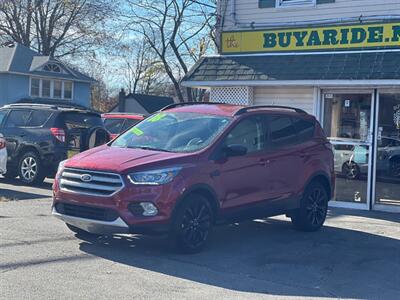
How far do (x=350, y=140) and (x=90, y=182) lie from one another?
7.13 m

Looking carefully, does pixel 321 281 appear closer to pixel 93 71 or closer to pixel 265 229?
pixel 265 229

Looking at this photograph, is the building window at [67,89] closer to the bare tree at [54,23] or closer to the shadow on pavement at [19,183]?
the bare tree at [54,23]

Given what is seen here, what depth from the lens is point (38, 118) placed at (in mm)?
13992

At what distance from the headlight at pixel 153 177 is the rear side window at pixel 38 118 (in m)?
7.18

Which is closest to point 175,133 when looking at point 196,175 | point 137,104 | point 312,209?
point 196,175

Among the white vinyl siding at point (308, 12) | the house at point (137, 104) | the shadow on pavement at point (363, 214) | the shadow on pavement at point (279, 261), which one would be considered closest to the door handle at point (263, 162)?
the shadow on pavement at point (279, 261)

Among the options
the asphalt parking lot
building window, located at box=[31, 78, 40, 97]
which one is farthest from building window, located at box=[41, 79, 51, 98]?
the asphalt parking lot

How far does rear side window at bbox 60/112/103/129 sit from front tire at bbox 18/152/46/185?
1.00m

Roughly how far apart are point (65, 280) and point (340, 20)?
8.96m

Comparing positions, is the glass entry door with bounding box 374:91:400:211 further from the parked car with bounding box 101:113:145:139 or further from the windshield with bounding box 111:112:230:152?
the parked car with bounding box 101:113:145:139

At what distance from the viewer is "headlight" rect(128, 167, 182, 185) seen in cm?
721

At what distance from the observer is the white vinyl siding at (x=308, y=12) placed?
12562mm

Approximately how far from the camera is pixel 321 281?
682 centimetres

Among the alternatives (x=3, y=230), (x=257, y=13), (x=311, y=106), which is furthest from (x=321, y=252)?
(x=257, y=13)
